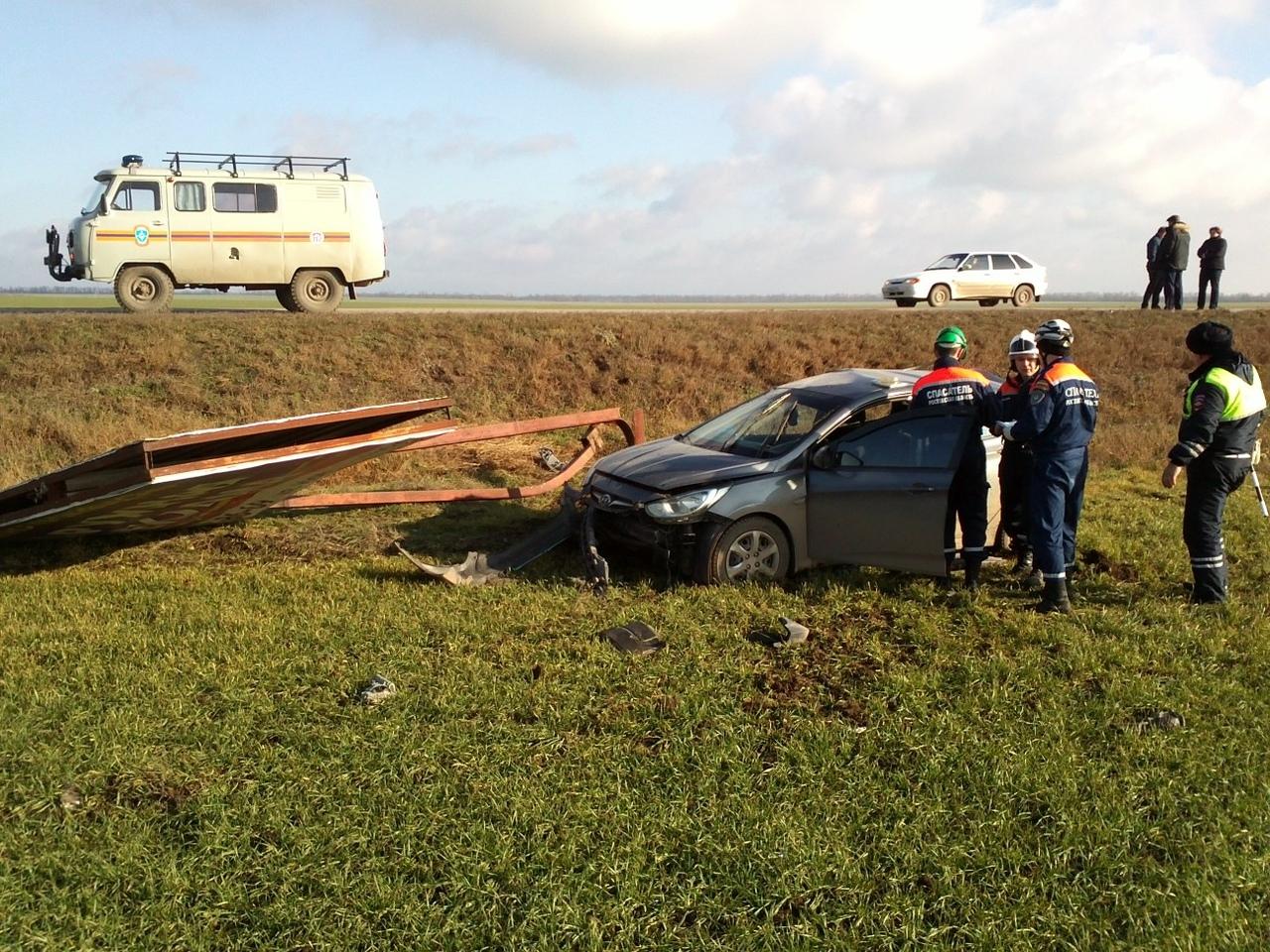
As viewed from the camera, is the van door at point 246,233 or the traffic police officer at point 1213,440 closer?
the traffic police officer at point 1213,440

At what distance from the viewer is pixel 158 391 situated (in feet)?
44.1

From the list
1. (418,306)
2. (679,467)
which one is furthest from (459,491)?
(418,306)

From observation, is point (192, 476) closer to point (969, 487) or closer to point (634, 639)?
point (634, 639)

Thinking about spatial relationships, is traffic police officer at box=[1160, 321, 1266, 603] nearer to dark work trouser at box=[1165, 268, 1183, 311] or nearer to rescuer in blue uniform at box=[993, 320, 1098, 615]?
rescuer in blue uniform at box=[993, 320, 1098, 615]

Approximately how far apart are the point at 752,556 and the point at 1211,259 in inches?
675

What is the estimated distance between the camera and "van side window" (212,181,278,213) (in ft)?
56.6

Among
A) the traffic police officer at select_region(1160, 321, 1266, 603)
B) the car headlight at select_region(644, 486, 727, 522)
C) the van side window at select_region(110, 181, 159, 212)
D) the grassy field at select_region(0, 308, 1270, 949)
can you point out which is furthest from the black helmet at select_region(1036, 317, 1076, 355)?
the van side window at select_region(110, 181, 159, 212)

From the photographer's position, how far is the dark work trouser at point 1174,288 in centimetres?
2008

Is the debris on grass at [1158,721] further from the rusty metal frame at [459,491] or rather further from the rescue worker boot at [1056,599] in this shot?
the rusty metal frame at [459,491]

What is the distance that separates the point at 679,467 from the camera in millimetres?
6660

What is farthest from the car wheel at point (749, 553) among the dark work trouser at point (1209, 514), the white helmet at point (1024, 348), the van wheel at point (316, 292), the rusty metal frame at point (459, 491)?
the van wheel at point (316, 292)

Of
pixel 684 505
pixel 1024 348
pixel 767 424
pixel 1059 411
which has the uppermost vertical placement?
pixel 1024 348

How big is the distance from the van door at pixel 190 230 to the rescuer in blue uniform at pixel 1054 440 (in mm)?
15358

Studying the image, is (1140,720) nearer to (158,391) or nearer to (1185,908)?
(1185,908)
